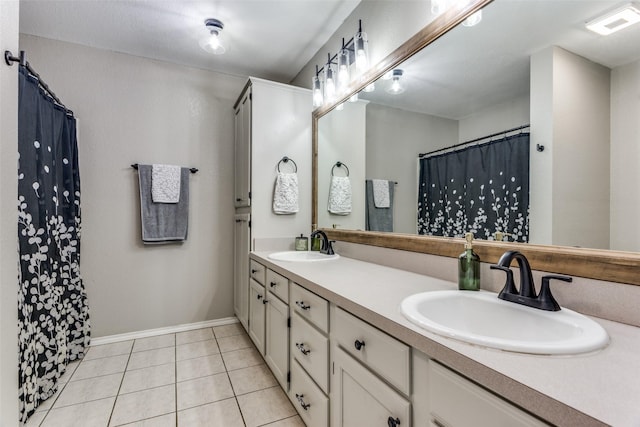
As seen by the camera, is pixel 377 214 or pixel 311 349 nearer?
pixel 311 349

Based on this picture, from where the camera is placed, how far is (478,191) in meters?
1.22

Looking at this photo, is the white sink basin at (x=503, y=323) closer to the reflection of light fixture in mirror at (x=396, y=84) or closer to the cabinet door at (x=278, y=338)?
the cabinet door at (x=278, y=338)

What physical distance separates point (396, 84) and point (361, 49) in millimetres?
378

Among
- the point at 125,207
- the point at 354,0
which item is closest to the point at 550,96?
the point at 354,0

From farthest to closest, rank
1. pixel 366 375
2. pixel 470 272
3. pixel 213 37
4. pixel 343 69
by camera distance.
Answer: pixel 213 37, pixel 343 69, pixel 470 272, pixel 366 375

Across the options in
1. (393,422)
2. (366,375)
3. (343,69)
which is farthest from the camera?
(343,69)

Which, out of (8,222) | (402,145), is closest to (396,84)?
(402,145)

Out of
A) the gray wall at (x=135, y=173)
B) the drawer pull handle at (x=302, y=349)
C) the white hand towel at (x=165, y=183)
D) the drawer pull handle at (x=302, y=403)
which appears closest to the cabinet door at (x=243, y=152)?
the gray wall at (x=135, y=173)

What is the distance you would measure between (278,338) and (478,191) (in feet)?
4.18

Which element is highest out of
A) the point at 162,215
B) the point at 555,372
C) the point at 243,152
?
the point at 243,152

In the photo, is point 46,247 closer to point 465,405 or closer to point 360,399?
point 360,399

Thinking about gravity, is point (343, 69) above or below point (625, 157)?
above

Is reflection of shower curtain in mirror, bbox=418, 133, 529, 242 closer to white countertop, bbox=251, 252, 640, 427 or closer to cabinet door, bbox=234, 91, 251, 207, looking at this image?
white countertop, bbox=251, 252, 640, 427

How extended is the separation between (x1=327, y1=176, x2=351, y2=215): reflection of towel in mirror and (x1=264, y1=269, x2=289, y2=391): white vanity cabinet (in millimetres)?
713
